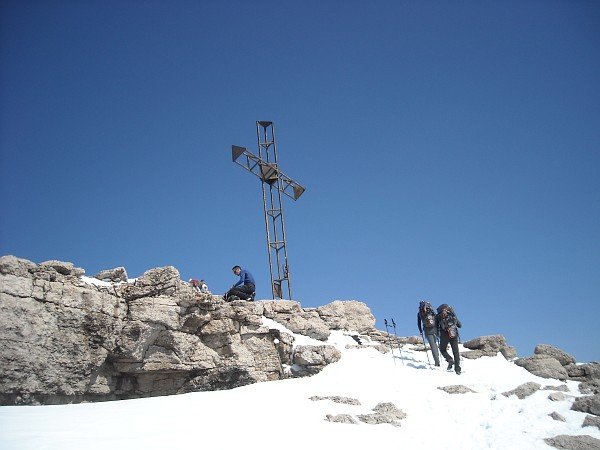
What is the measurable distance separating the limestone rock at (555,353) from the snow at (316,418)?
2.15 m

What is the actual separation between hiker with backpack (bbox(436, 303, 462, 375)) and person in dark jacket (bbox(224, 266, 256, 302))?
681 centimetres

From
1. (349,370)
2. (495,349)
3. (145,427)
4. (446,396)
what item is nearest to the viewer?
(145,427)

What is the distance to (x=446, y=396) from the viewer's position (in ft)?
38.4

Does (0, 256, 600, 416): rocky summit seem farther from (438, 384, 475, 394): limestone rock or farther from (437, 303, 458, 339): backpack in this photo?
(437, 303, 458, 339): backpack

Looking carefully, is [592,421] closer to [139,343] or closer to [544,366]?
[544,366]

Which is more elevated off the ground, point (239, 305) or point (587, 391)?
point (239, 305)

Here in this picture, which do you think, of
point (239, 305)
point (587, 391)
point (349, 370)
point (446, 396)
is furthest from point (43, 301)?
point (587, 391)

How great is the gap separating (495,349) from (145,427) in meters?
13.7

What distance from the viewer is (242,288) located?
585 inches

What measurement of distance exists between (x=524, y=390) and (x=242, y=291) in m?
9.10

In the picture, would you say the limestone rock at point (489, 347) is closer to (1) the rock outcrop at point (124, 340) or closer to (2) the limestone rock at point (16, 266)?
(1) the rock outcrop at point (124, 340)

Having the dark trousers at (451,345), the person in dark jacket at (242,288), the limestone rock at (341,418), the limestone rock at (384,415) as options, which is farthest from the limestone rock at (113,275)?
the dark trousers at (451,345)

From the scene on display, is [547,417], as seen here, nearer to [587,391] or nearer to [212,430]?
[587,391]

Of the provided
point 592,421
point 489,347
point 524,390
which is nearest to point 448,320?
point 489,347
